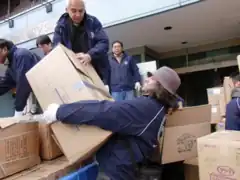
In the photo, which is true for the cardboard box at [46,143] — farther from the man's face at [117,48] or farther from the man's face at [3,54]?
the man's face at [117,48]

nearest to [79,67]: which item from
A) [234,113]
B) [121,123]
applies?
[121,123]

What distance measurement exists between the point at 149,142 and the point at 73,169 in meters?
0.42

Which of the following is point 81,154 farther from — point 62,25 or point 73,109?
point 62,25

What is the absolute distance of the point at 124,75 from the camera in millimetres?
3707

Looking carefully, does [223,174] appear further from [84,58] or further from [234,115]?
[84,58]

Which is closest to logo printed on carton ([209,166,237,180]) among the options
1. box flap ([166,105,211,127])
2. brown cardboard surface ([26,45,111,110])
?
box flap ([166,105,211,127])

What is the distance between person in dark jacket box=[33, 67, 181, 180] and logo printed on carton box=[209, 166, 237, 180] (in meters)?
0.29

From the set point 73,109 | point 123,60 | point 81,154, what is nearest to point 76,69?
point 73,109

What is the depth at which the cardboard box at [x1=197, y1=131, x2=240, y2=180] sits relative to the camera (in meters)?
1.10

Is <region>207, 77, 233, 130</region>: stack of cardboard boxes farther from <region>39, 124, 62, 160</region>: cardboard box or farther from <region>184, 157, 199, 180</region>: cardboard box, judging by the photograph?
<region>39, 124, 62, 160</region>: cardboard box

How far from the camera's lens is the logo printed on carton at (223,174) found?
3.62 feet

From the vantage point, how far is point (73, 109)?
1146 mm

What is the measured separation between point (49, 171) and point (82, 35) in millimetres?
926

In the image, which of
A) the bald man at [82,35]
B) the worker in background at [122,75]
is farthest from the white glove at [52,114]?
the worker in background at [122,75]
